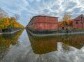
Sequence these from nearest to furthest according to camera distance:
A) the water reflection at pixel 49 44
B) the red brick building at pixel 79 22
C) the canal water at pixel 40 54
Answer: the canal water at pixel 40 54, the water reflection at pixel 49 44, the red brick building at pixel 79 22

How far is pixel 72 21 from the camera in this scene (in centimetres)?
9756

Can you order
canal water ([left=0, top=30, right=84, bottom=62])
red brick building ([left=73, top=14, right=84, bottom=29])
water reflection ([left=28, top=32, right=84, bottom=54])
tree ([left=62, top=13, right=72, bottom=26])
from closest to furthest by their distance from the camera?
canal water ([left=0, top=30, right=84, bottom=62]), water reflection ([left=28, top=32, right=84, bottom=54]), red brick building ([left=73, top=14, right=84, bottom=29]), tree ([left=62, top=13, right=72, bottom=26])

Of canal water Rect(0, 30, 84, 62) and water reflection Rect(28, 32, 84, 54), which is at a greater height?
canal water Rect(0, 30, 84, 62)

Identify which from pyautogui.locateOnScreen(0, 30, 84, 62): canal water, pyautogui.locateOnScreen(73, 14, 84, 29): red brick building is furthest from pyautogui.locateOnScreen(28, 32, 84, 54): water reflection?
pyautogui.locateOnScreen(73, 14, 84, 29): red brick building

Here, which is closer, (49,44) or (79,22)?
(49,44)

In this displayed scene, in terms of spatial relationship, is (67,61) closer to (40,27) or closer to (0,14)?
(40,27)

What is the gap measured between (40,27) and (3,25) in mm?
14904

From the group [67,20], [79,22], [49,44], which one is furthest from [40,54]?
[67,20]

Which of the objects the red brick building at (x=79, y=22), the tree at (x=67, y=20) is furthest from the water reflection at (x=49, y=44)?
the tree at (x=67, y=20)

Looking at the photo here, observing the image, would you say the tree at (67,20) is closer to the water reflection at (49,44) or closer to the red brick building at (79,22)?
the red brick building at (79,22)

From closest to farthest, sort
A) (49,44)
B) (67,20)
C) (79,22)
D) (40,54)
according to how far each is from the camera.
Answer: (40,54), (49,44), (79,22), (67,20)

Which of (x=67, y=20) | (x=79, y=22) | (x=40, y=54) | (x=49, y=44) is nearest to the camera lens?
(x=40, y=54)

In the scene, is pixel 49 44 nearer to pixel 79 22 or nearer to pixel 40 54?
pixel 40 54

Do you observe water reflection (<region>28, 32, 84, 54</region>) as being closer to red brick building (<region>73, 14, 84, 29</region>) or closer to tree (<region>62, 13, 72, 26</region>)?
red brick building (<region>73, 14, 84, 29</region>)
